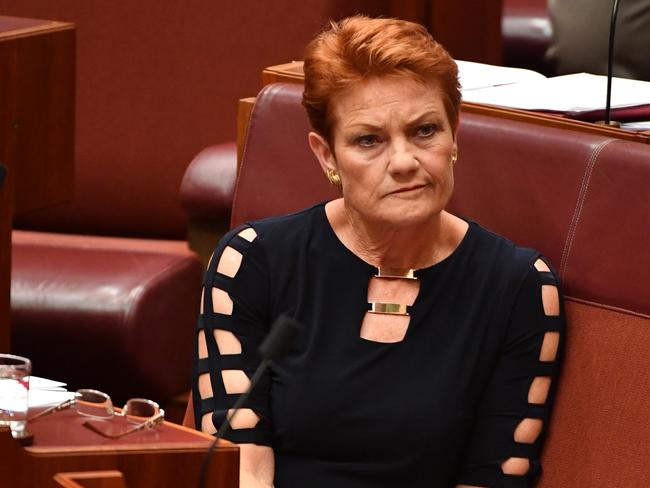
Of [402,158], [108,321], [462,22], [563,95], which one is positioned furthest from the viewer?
[462,22]

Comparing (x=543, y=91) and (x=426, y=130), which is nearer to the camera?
(x=426, y=130)

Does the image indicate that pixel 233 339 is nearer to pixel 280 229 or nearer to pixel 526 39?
pixel 280 229

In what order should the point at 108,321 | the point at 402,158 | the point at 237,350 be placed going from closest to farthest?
the point at 402,158 → the point at 237,350 → the point at 108,321

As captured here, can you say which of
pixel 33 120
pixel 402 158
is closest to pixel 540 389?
pixel 402 158

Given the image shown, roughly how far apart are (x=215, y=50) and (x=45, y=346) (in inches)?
36.2

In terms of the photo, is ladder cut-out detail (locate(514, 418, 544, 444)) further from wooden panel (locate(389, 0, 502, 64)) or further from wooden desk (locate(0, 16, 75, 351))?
wooden panel (locate(389, 0, 502, 64))

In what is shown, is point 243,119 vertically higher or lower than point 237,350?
higher

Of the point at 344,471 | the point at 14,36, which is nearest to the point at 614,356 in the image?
the point at 344,471

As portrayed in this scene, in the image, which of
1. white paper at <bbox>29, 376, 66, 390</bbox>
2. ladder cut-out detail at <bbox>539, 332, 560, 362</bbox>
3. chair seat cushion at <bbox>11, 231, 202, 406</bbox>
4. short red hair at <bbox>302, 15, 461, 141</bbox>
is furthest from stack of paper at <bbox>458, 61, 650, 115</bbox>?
chair seat cushion at <bbox>11, 231, 202, 406</bbox>

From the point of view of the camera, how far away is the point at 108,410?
1349 millimetres

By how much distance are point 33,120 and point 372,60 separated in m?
1.08

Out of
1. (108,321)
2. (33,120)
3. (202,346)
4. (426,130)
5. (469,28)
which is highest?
(469,28)

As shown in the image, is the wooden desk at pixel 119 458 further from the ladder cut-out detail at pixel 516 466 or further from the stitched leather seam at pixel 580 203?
the stitched leather seam at pixel 580 203

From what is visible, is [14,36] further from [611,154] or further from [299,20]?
[611,154]
